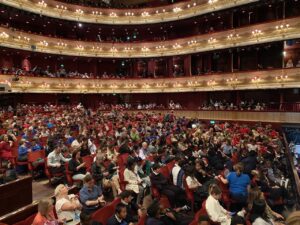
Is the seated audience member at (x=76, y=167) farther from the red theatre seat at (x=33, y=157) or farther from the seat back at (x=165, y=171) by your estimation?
the seat back at (x=165, y=171)

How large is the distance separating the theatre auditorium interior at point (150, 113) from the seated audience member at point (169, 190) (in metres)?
0.02

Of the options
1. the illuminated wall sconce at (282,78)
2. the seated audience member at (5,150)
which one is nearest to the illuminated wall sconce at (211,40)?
the illuminated wall sconce at (282,78)

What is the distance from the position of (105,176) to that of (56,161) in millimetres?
1386

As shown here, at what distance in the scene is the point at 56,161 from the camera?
6324 mm

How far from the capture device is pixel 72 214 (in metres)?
3.80

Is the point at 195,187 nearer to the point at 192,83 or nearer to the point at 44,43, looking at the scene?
the point at 192,83

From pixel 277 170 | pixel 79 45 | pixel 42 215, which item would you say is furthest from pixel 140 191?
pixel 79 45

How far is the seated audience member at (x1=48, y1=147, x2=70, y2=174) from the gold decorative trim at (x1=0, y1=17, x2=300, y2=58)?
12.4m

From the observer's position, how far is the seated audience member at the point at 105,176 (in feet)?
17.5

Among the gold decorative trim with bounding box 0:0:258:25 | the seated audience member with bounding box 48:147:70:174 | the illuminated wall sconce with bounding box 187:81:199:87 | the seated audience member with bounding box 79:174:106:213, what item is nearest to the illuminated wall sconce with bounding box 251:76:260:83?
the illuminated wall sconce with bounding box 187:81:199:87

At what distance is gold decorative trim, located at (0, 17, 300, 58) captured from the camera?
16062 millimetres

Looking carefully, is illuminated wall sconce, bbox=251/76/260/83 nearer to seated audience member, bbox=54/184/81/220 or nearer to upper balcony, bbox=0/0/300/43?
upper balcony, bbox=0/0/300/43

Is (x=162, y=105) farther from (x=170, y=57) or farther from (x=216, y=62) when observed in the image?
(x=216, y=62)

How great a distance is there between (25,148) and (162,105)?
54.3 ft
